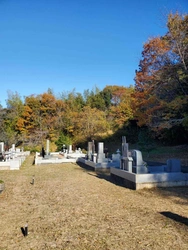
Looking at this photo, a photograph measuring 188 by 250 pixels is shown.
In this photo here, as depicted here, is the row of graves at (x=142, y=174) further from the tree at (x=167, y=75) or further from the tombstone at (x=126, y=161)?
the tree at (x=167, y=75)

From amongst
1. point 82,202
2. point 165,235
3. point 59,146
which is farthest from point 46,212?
point 59,146

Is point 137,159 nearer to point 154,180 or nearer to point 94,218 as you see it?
point 154,180

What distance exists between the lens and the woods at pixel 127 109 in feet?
47.6

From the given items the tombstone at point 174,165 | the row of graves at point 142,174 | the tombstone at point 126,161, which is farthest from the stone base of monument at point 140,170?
the tombstone at point 174,165

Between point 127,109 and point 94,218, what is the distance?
96.7ft

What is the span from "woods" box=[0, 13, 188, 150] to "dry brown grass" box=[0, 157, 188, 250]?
923 cm

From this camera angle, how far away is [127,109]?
3334 cm

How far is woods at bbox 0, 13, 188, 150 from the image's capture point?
1452 cm

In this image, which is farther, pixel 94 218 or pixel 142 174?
pixel 142 174

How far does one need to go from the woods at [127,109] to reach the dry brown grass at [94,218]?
9.23 m

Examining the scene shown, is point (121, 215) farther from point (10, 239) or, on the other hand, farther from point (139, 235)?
point (10, 239)

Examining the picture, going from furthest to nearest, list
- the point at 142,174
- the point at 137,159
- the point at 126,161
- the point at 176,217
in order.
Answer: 1. the point at 126,161
2. the point at 137,159
3. the point at 142,174
4. the point at 176,217

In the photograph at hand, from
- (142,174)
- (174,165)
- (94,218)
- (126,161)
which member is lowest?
(94,218)

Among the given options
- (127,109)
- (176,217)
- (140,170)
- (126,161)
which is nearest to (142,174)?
(140,170)
